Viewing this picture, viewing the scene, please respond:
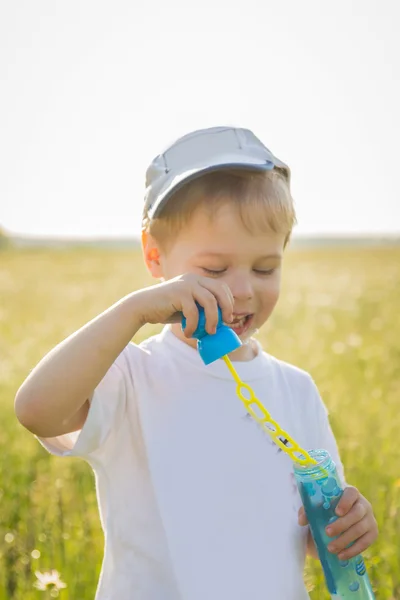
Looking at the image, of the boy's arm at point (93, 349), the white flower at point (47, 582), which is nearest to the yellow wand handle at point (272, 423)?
the boy's arm at point (93, 349)

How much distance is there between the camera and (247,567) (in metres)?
1.73

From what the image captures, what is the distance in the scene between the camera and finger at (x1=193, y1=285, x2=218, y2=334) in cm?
151

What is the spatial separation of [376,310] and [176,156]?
695cm

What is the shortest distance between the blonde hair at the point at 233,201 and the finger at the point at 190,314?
0.32m

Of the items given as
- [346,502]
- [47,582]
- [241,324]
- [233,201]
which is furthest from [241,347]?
[47,582]

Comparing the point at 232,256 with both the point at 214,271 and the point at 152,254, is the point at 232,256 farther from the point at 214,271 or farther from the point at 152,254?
the point at 152,254

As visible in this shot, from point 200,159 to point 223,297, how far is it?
16.6 inches

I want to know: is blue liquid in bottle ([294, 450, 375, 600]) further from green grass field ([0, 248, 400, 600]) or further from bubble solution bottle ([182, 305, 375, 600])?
green grass field ([0, 248, 400, 600])

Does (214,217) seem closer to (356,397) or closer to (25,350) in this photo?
(356,397)

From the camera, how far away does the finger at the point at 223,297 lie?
1.53 m

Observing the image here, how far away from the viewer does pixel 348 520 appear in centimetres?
164

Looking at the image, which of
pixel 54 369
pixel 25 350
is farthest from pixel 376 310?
pixel 54 369

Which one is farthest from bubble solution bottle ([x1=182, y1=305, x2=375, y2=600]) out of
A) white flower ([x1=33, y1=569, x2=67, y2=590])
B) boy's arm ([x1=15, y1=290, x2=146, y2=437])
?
white flower ([x1=33, y1=569, x2=67, y2=590])

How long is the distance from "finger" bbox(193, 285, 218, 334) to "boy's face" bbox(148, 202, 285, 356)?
0.22 meters
